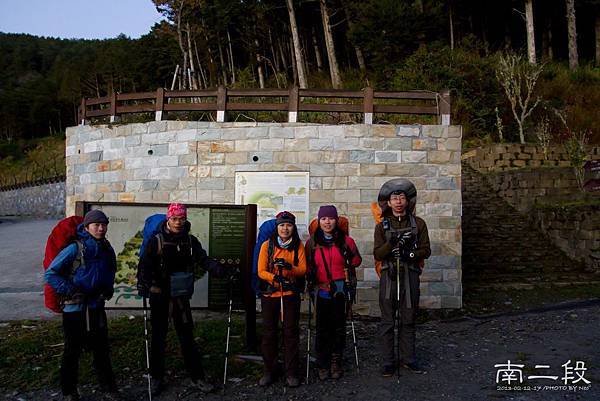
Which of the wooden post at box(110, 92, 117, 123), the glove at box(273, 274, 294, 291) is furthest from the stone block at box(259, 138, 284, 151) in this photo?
the glove at box(273, 274, 294, 291)

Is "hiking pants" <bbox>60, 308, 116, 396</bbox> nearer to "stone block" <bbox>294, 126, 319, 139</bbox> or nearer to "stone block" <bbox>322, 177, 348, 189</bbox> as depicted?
"stone block" <bbox>322, 177, 348, 189</bbox>

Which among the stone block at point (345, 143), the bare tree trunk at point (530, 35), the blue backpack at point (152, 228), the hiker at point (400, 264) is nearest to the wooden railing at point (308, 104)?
the stone block at point (345, 143)

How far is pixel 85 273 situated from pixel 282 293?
1783mm

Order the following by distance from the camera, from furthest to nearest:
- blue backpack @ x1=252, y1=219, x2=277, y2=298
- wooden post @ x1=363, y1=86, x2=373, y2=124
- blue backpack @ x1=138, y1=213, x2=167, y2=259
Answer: wooden post @ x1=363, y1=86, x2=373, y2=124
blue backpack @ x1=252, y1=219, x2=277, y2=298
blue backpack @ x1=138, y1=213, x2=167, y2=259

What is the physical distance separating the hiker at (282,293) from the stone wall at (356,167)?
3573mm

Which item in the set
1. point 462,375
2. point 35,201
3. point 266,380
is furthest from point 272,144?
point 35,201

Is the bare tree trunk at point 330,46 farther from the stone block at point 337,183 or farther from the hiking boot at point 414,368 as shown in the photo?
the hiking boot at point 414,368

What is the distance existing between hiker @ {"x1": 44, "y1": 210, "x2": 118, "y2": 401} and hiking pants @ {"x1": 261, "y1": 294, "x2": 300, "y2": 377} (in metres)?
1.44

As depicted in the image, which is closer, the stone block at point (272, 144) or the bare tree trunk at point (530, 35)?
the stone block at point (272, 144)

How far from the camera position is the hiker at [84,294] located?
4.22m

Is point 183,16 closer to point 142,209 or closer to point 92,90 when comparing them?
point 142,209

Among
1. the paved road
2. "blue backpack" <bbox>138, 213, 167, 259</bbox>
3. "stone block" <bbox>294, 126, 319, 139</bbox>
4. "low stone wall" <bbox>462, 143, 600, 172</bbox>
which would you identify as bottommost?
the paved road

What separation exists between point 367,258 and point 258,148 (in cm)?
266

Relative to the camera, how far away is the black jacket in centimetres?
446
